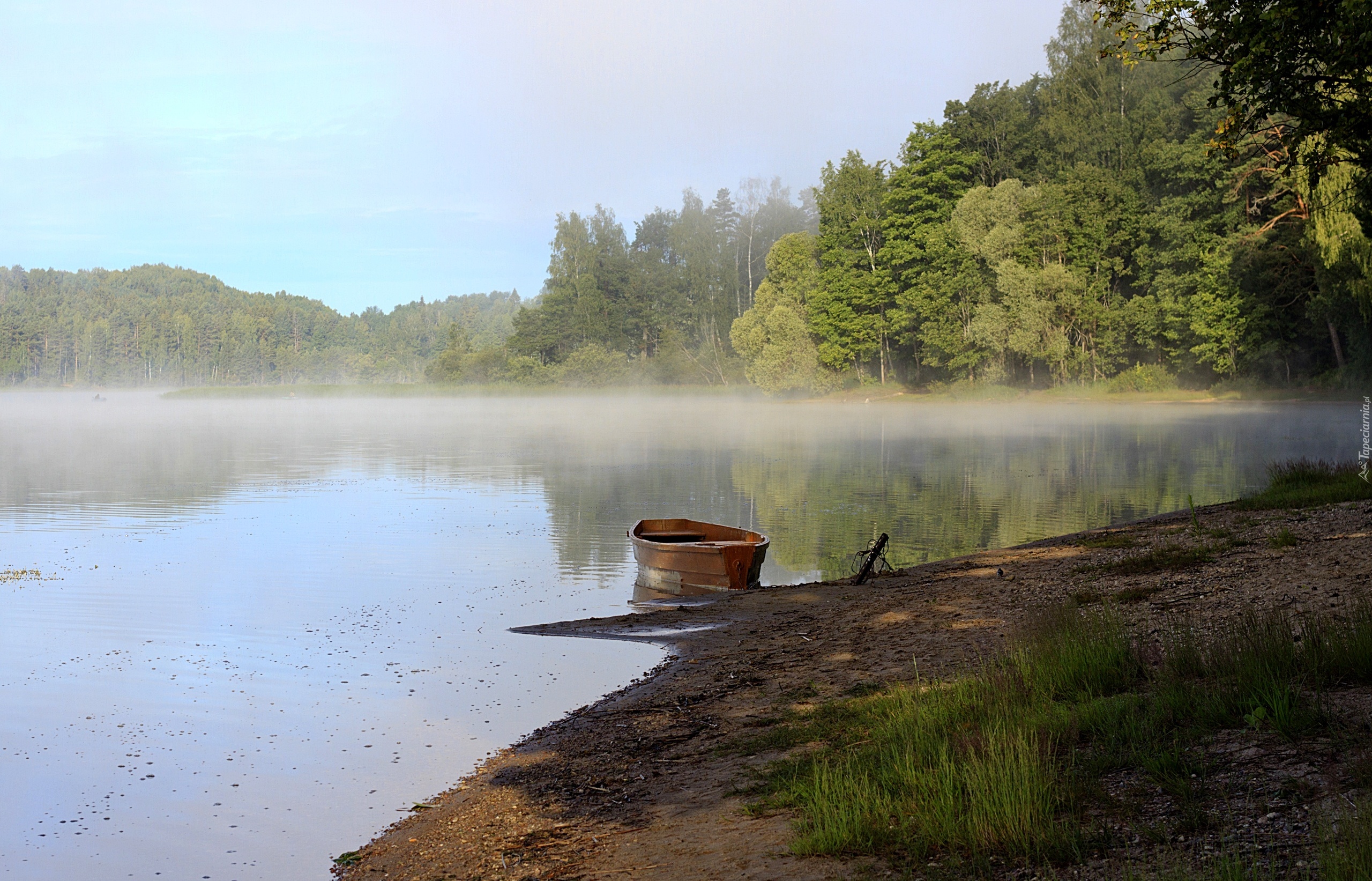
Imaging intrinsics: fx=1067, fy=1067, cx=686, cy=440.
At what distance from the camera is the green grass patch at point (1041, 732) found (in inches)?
220

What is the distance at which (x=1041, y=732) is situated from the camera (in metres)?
6.72

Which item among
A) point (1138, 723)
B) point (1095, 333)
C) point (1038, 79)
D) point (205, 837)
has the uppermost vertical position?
point (1038, 79)

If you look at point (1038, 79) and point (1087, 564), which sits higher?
point (1038, 79)

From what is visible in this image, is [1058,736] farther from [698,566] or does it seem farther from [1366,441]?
[1366,441]

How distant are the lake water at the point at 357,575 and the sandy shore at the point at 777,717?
0.92m

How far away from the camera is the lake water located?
8.88 meters

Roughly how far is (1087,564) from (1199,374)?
60022mm

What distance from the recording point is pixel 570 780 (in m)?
8.25

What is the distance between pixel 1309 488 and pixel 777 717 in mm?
14097

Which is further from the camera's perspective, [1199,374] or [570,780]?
[1199,374]

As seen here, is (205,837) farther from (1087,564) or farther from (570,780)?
(1087,564)

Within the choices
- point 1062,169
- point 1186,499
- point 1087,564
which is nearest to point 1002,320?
point 1062,169

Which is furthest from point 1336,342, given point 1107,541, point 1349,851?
point 1349,851

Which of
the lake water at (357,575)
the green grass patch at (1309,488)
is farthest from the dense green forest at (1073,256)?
the green grass patch at (1309,488)
